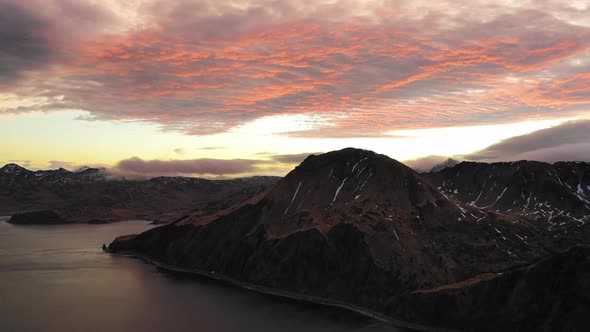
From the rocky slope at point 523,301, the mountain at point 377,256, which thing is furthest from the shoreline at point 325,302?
the rocky slope at point 523,301

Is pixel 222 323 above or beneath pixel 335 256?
beneath

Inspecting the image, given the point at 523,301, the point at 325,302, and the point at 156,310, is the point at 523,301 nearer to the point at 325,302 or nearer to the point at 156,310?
the point at 325,302

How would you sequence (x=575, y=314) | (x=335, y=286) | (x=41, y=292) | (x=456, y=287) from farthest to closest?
1. (x=41, y=292)
2. (x=335, y=286)
3. (x=456, y=287)
4. (x=575, y=314)

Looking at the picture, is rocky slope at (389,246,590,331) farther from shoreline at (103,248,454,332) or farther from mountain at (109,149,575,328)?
mountain at (109,149,575,328)

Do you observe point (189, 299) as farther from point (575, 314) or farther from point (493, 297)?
point (575, 314)

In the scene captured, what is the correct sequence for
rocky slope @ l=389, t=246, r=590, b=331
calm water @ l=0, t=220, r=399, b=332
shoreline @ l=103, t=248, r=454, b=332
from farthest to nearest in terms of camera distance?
calm water @ l=0, t=220, r=399, b=332, shoreline @ l=103, t=248, r=454, b=332, rocky slope @ l=389, t=246, r=590, b=331

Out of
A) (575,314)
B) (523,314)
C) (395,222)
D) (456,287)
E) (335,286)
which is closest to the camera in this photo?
(575,314)

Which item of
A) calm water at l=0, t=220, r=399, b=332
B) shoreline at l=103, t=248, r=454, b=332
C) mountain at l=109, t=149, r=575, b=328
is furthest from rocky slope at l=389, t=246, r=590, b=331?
calm water at l=0, t=220, r=399, b=332

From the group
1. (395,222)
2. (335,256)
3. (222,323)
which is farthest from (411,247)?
(222,323)

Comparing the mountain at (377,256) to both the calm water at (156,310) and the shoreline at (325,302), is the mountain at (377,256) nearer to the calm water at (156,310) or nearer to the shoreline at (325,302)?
the shoreline at (325,302)

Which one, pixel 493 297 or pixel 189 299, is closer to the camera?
pixel 493 297

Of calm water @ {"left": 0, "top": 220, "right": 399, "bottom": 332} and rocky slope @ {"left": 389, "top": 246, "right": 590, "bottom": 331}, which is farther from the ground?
rocky slope @ {"left": 389, "top": 246, "right": 590, "bottom": 331}
